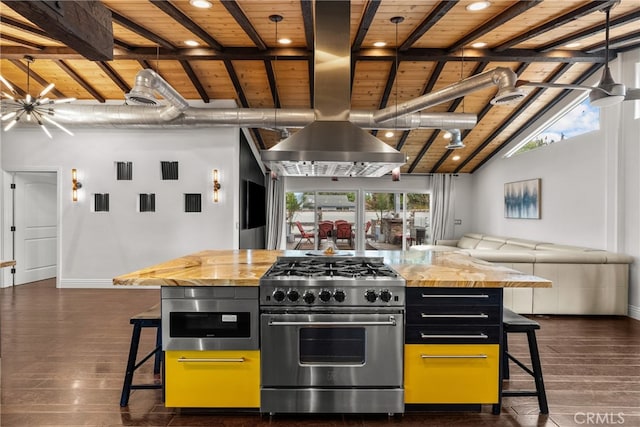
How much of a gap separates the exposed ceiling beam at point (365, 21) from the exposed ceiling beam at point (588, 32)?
8.07ft

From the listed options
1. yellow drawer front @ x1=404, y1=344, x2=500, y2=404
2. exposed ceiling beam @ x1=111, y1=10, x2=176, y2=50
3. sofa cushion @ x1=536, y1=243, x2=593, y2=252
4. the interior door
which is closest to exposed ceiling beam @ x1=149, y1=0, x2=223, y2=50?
exposed ceiling beam @ x1=111, y1=10, x2=176, y2=50

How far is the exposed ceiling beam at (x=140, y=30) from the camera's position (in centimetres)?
402

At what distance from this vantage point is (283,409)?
248cm

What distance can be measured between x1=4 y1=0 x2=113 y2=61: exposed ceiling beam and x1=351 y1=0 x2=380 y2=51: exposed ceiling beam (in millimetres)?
2366

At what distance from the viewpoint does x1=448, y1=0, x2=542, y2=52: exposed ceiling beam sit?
3.72 m

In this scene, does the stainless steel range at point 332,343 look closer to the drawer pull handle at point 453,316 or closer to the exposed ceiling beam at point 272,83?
the drawer pull handle at point 453,316

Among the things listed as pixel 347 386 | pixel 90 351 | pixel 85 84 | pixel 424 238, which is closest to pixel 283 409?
pixel 347 386

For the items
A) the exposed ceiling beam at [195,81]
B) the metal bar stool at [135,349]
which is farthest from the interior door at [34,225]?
the metal bar stool at [135,349]

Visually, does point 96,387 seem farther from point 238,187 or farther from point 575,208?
point 575,208

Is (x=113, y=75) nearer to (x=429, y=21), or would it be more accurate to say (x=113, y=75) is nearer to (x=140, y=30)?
(x=140, y=30)

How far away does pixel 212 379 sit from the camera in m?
2.48

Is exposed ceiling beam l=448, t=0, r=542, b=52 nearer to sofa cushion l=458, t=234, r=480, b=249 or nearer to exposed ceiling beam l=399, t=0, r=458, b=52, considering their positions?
exposed ceiling beam l=399, t=0, r=458, b=52

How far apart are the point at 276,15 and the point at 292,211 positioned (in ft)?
21.2

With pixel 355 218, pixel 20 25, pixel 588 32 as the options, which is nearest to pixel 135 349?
pixel 20 25
